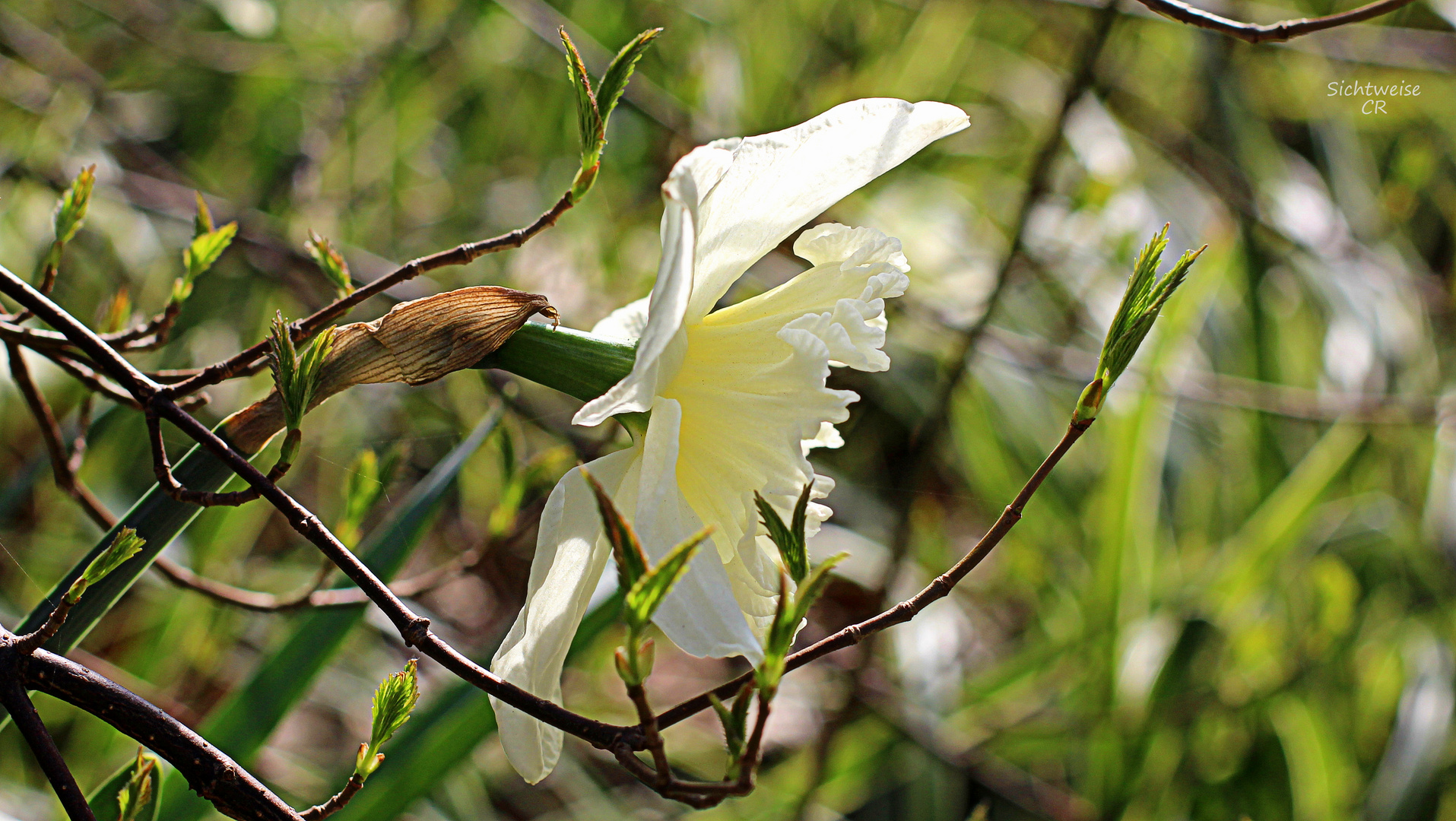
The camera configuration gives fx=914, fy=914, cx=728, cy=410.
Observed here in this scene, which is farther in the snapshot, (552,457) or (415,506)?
(552,457)

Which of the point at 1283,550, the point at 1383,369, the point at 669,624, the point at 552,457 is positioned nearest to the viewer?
the point at 669,624

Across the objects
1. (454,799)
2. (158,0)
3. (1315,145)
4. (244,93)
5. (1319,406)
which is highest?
(158,0)

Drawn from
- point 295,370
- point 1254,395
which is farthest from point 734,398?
point 1254,395

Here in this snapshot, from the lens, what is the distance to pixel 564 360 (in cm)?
38

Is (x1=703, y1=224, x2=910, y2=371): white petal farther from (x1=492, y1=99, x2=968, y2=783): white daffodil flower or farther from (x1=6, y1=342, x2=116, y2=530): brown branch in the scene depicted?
(x1=6, y1=342, x2=116, y2=530): brown branch

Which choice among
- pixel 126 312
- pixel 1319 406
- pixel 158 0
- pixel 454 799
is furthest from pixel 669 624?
pixel 158 0

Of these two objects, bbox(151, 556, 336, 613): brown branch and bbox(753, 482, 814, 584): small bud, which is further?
bbox(151, 556, 336, 613): brown branch

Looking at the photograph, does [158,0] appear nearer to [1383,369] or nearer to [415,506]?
[415,506]

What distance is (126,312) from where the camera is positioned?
0.68 metres

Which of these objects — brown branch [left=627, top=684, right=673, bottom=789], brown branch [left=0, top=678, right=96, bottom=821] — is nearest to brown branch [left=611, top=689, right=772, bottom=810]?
brown branch [left=627, top=684, right=673, bottom=789]

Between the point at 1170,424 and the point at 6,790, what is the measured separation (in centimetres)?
161

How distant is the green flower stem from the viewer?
0.38 meters

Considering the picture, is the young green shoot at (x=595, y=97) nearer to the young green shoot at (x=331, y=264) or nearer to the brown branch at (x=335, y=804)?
the young green shoot at (x=331, y=264)

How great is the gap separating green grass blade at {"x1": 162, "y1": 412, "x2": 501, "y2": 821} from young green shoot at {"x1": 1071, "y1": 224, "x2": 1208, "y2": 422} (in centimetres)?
44
